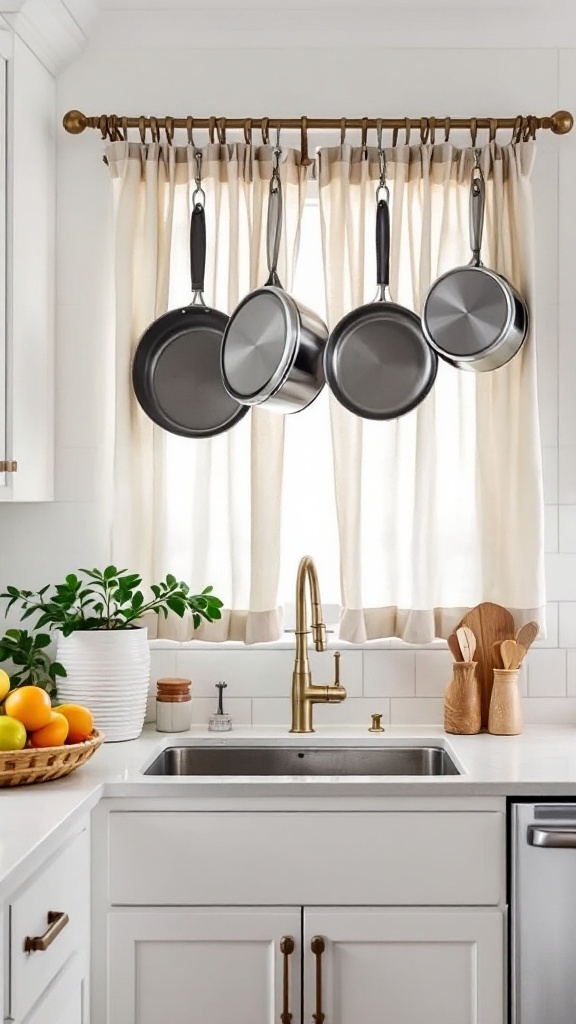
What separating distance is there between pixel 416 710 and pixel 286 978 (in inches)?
33.4

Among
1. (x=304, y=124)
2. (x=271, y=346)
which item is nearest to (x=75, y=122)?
(x=304, y=124)

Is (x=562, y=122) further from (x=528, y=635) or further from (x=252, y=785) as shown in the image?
(x=252, y=785)

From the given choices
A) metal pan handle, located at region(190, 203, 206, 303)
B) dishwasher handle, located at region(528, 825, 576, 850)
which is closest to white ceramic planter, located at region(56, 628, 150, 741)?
metal pan handle, located at region(190, 203, 206, 303)

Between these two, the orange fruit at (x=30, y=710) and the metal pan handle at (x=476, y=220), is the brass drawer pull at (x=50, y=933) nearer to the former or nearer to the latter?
the orange fruit at (x=30, y=710)

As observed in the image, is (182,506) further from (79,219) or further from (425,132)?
(425,132)

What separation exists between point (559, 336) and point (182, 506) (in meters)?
1.09

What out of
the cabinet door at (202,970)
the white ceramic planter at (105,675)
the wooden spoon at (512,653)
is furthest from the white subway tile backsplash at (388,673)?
the cabinet door at (202,970)

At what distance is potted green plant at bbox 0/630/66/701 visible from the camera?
2.58m

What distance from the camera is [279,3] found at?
2.69 metres

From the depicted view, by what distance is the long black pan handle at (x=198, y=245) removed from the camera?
8.27 ft

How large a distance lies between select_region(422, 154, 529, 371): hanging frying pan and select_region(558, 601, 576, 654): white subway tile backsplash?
70cm

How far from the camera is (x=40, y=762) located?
2.06m

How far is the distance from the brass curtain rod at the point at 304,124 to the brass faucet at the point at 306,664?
109 centimetres

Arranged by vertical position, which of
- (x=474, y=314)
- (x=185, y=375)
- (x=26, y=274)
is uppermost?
(x=26, y=274)
